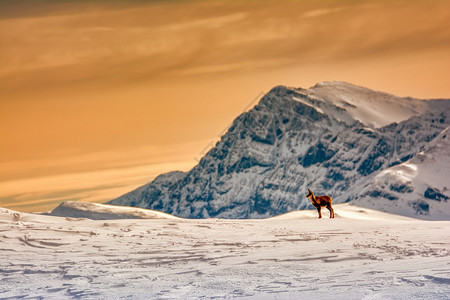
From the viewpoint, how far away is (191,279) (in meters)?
26.0

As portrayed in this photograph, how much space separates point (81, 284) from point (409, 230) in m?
16.6

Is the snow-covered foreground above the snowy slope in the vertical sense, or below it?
below

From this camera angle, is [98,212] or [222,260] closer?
[222,260]

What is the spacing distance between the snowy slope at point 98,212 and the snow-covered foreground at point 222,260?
20.2m

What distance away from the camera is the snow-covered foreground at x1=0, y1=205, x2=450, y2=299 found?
78.7ft

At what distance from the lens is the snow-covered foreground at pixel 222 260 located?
24000mm

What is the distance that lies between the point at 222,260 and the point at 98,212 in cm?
3580

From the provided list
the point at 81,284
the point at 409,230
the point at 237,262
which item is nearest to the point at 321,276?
the point at 237,262

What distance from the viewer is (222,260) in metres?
28.8

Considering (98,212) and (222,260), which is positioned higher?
(98,212)

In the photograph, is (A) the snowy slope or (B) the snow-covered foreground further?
(A) the snowy slope

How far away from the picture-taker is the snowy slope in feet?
193

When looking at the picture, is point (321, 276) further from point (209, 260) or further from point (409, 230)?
point (409, 230)

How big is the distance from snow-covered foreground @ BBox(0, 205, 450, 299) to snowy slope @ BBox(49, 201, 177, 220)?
20238 millimetres
